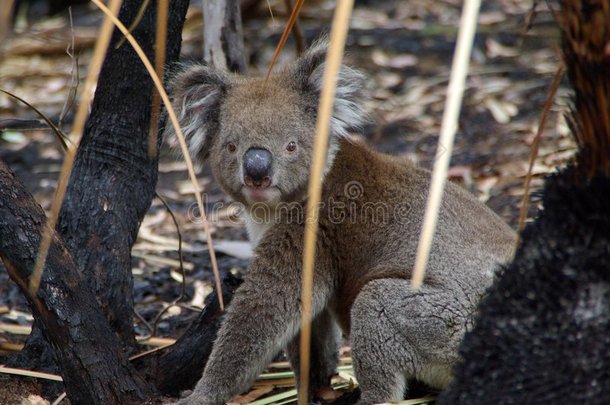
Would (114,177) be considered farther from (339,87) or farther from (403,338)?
(403,338)

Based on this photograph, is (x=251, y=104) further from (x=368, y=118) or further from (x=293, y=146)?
(x=368, y=118)

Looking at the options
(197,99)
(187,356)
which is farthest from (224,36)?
(187,356)

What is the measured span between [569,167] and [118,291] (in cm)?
258

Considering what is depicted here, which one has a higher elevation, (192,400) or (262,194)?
(262,194)

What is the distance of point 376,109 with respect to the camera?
511 cm

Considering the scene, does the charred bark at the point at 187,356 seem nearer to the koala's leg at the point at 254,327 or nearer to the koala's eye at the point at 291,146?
the koala's leg at the point at 254,327

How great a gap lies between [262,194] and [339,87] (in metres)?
0.80

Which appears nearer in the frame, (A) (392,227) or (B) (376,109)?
(A) (392,227)

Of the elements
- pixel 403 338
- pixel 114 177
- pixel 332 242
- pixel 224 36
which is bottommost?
pixel 403 338

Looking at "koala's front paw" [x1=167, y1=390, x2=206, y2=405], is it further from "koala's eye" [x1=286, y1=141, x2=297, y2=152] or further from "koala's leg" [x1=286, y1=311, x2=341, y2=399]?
"koala's eye" [x1=286, y1=141, x2=297, y2=152]

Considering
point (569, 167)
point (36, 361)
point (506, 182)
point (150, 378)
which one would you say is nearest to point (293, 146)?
point (150, 378)

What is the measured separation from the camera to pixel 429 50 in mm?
9672

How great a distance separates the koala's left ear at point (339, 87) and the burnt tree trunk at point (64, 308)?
1686mm

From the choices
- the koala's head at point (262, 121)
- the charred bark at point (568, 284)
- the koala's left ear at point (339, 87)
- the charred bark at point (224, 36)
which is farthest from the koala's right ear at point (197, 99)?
the charred bark at point (568, 284)
